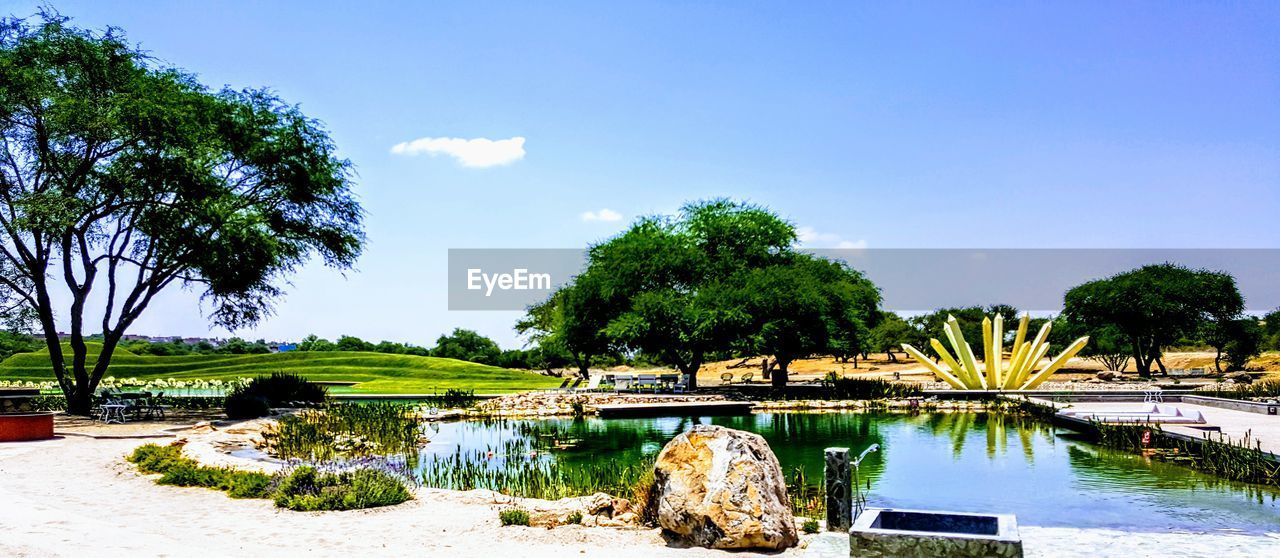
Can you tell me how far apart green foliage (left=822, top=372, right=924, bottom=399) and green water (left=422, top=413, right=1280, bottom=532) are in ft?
16.6

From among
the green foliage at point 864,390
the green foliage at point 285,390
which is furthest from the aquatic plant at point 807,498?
the green foliage at point 864,390

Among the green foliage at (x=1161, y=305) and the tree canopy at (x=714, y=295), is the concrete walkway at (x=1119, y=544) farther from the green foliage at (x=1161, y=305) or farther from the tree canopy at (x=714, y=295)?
the green foliage at (x=1161, y=305)

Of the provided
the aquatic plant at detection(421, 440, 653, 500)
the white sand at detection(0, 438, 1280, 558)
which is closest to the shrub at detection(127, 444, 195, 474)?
the white sand at detection(0, 438, 1280, 558)

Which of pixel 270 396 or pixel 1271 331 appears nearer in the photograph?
pixel 270 396

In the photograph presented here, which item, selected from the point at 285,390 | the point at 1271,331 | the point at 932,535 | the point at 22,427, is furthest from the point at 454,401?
the point at 1271,331

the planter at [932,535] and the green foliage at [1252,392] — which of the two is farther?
the green foliage at [1252,392]

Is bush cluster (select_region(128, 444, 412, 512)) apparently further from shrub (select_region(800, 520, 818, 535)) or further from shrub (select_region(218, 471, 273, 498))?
shrub (select_region(800, 520, 818, 535))

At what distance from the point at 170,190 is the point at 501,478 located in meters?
15.0

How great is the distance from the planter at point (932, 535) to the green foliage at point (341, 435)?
1248 centimetres

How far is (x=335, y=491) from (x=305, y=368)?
161 ft

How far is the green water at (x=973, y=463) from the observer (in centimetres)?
1206

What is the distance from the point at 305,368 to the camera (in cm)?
5731

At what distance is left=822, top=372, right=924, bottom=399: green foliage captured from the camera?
34312mm

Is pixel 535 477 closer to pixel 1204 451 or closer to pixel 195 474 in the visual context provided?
pixel 195 474
